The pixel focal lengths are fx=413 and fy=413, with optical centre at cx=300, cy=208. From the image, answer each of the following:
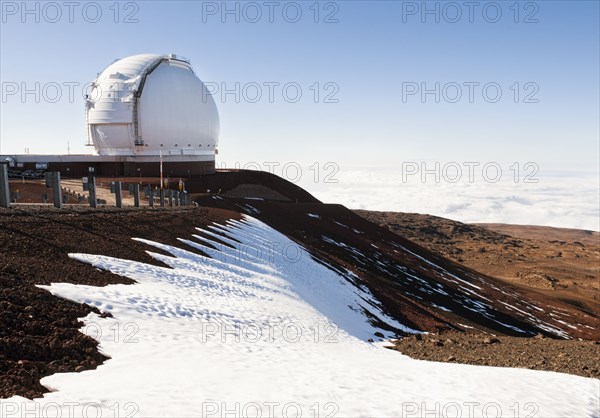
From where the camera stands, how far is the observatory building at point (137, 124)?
4716cm

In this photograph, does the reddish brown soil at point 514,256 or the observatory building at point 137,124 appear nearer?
the reddish brown soil at point 514,256

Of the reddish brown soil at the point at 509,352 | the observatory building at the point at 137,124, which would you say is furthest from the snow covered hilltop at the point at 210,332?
the observatory building at the point at 137,124

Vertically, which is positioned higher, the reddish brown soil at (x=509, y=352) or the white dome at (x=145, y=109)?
the white dome at (x=145, y=109)

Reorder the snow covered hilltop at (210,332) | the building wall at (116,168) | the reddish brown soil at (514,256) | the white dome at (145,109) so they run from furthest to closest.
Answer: the white dome at (145,109), the building wall at (116,168), the reddish brown soil at (514,256), the snow covered hilltop at (210,332)

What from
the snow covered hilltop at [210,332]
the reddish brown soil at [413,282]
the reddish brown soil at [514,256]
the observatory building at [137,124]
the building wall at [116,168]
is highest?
the observatory building at [137,124]

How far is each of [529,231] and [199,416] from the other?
120m

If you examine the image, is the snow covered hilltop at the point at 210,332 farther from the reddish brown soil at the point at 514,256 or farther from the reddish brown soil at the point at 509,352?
the reddish brown soil at the point at 514,256

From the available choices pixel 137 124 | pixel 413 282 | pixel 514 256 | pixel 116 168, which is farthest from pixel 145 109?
pixel 514 256

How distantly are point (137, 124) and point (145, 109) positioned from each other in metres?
1.95

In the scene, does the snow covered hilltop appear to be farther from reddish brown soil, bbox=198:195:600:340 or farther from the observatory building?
the observatory building

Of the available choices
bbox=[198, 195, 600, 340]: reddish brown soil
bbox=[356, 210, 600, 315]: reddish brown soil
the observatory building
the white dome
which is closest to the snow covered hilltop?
bbox=[198, 195, 600, 340]: reddish brown soil

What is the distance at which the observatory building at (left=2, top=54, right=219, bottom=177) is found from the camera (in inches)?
1857

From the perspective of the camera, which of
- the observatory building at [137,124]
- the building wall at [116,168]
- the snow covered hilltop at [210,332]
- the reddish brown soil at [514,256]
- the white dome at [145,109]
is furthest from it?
the white dome at [145,109]

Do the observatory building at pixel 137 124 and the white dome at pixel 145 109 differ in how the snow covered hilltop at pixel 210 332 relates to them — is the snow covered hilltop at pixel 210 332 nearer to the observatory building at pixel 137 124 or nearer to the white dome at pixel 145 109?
the observatory building at pixel 137 124
